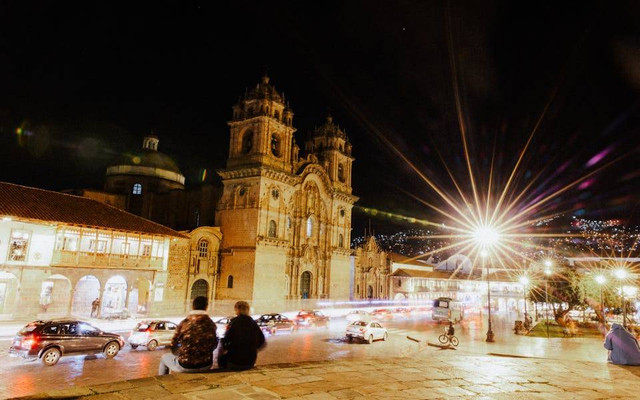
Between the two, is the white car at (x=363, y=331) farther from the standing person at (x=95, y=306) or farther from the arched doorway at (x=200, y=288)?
the arched doorway at (x=200, y=288)

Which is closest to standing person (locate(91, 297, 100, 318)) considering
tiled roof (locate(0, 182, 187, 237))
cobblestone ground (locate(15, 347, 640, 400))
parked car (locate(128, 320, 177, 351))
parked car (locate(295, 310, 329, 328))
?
tiled roof (locate(0, 182, 187, 237))

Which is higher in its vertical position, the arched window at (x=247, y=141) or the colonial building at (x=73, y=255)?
the arched window at (x=247, y=141)

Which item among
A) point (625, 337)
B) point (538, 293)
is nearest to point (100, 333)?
point (625, 337)

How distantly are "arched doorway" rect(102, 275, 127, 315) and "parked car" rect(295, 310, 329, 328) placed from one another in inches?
589

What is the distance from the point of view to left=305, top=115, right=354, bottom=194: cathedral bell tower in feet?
178

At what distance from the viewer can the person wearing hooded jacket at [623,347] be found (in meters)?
12.4

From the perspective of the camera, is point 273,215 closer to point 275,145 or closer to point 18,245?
point 275,145

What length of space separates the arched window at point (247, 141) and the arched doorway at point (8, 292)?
23.4 meters

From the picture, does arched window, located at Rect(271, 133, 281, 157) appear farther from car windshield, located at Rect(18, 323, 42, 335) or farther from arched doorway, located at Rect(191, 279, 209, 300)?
car windshield, located at Rect(18, 323, 42, 335)

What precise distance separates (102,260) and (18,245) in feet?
16.7

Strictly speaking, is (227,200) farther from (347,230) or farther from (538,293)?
(538,293)

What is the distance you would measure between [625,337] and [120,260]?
29.3 meters

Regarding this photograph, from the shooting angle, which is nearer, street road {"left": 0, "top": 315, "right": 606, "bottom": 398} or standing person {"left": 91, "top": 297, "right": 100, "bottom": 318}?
street road {"left": 0, "top": 315, "right": 606, "bottom": 398}

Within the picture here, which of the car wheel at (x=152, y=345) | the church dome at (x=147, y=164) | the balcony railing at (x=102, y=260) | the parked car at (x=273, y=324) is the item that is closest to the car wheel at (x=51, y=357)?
the car wheel at (x=152, y=345)
